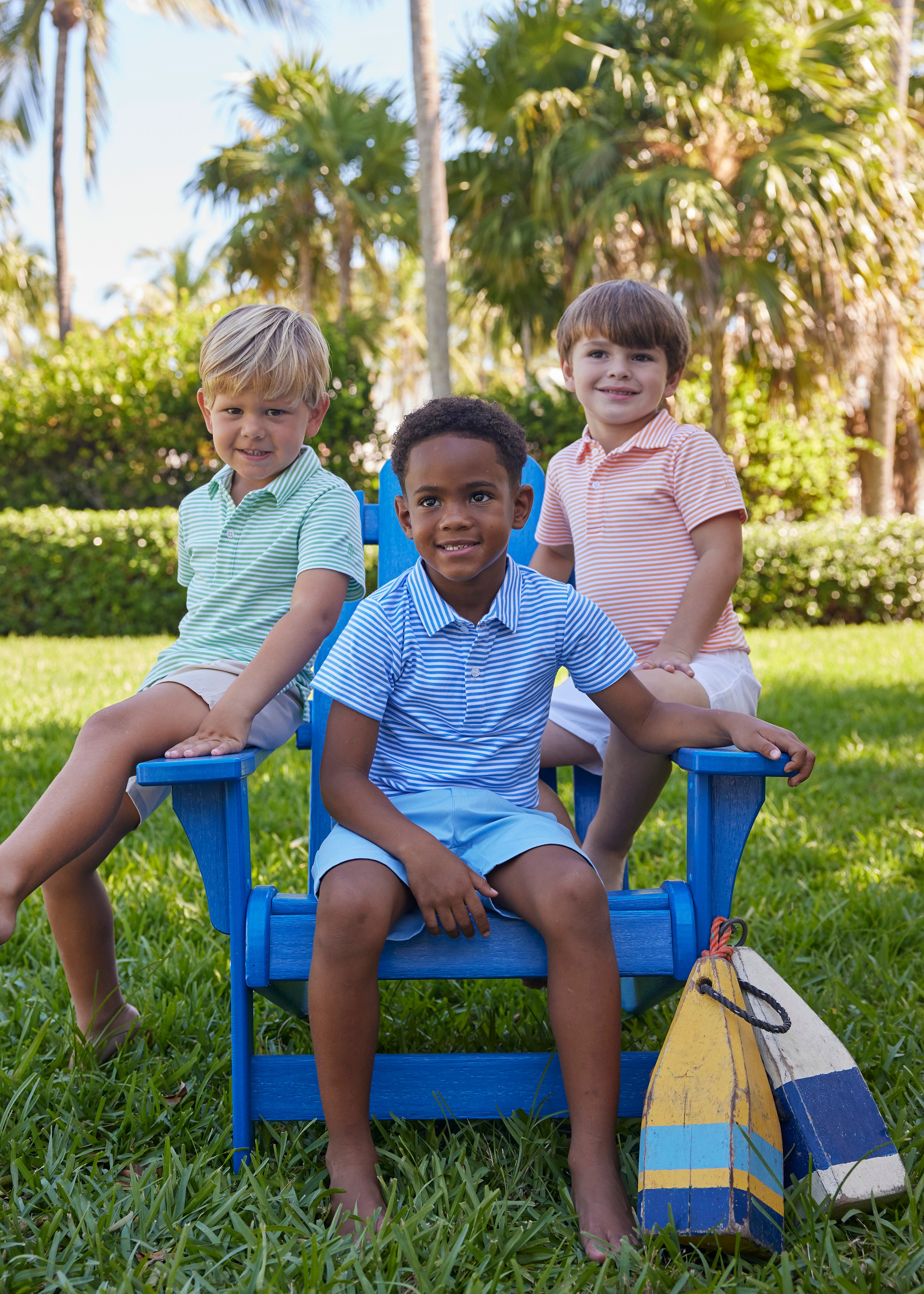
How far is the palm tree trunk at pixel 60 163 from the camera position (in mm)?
15258

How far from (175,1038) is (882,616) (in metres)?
9.68

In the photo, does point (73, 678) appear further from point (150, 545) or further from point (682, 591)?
point (682, 591)

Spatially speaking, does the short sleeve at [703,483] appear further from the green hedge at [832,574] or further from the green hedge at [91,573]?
the green hedge at [832,574]

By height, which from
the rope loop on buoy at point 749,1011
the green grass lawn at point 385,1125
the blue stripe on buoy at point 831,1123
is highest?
the rope loop on buoy at point 749,1011

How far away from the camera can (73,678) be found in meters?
6.43

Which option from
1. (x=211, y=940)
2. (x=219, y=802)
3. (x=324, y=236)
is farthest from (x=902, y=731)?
(x=324, y=236)

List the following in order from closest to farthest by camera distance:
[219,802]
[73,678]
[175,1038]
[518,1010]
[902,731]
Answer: [219,802], [175,1038], [518,1010], [902,731], [73,678]

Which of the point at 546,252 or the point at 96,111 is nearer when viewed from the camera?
the point at 546,252

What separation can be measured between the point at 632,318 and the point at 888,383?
11.1 meters

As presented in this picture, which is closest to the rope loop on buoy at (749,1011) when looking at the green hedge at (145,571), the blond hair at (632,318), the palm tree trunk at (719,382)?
the blond hair at (632,318)

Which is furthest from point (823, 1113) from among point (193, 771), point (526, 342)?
point (526, 342)

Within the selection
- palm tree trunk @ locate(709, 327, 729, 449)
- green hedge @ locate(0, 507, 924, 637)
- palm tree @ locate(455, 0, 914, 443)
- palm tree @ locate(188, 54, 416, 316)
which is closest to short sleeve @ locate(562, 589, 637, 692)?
green hedge @ locate(0, 507, 924, 637)

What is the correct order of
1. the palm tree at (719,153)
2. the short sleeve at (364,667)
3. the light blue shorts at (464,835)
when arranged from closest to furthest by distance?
the light blue shorts at (464,835), the short sleeve at (364,667), the palm tree at (719,153)

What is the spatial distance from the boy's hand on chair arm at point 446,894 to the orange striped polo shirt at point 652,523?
828 mm
